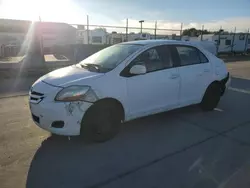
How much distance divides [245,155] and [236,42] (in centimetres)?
2828

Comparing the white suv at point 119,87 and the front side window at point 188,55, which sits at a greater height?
the front side window at point 188,55

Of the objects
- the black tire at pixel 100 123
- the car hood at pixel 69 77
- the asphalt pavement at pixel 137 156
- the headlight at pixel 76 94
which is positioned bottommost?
the asphalt pavement at pixel 137 156

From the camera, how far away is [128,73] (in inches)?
167

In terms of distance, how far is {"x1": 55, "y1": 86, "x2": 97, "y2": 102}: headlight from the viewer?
3.68 metres

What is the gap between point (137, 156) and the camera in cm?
366

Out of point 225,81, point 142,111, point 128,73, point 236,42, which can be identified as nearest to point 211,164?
point 142,111

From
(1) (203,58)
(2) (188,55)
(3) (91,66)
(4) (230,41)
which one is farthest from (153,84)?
(4) (230,41)

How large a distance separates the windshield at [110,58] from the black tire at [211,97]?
2.14 meters

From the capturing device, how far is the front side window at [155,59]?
4527 mm

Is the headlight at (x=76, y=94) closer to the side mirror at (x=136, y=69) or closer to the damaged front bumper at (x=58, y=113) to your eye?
the damaged front bumper at (x=58, y=113)

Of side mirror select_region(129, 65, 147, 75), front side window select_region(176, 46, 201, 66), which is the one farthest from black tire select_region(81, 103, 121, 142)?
front side window select_region(176, 46, 201, 66)

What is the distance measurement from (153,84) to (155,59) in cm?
51

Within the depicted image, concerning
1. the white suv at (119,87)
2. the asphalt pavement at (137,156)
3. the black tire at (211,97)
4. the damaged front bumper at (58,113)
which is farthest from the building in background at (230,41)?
the damaged front bumper at (58,113)

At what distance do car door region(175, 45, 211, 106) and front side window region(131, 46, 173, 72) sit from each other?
0.32m
